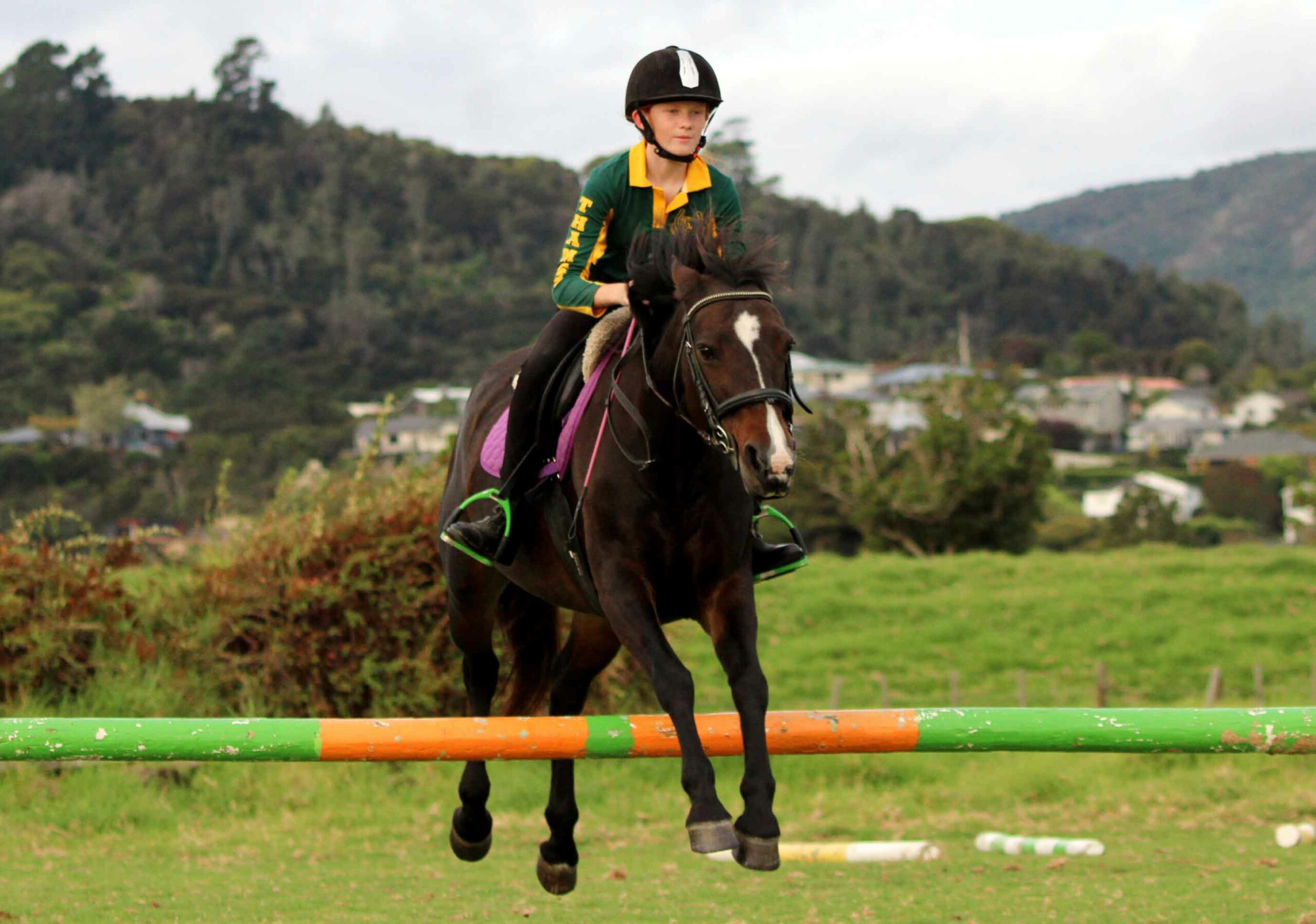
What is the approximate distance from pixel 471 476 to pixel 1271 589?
80.0ft

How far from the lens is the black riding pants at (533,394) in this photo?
580cm

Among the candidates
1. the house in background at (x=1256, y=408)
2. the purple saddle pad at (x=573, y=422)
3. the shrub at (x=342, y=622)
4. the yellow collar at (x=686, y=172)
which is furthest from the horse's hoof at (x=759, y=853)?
the house in background at (x=1256, y=408)

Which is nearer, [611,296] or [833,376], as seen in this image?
[611,296]

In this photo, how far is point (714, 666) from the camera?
63.6 ft

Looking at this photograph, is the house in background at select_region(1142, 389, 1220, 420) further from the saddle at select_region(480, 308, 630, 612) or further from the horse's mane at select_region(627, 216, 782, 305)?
the horse's mane at select_region(627, 216, 782, 305)

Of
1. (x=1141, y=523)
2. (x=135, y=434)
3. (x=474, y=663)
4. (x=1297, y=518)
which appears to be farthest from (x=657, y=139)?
(x=135, y=434)

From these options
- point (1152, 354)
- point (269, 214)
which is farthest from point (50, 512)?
point (1152, 354)

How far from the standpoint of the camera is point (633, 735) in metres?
4.64

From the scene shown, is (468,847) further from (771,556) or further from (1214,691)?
(1214,691)

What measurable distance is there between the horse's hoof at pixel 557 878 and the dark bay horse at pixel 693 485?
3.89 feet

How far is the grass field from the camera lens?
7023mm

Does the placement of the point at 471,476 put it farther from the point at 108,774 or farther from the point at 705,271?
the point at 108,774

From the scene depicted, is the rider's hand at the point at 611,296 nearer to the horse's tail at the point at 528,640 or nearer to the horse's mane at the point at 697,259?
the horse's mane at the point at 697,259

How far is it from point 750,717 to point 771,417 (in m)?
1.02
